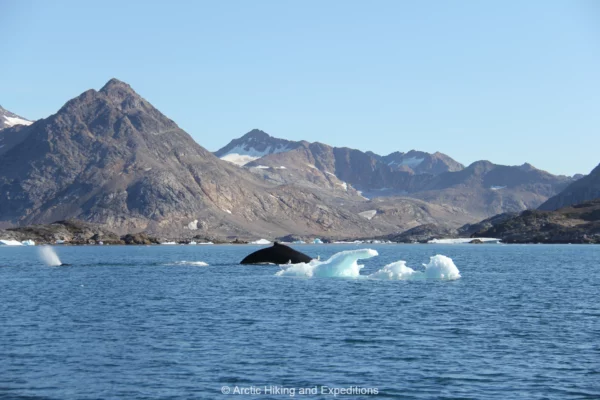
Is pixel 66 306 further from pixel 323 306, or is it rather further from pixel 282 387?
pixel 282 387

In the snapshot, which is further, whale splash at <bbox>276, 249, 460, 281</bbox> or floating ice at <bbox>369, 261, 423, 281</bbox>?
whale splash at <bbox>276, 249, 460, 281</bbox>

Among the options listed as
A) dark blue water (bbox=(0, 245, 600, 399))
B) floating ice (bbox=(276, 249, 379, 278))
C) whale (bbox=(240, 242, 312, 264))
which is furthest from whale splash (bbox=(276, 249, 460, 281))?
whale (bbox=(240, 242, 312, 264))

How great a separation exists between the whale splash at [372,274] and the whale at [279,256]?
660 inches

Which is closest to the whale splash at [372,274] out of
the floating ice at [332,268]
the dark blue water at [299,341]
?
the floating ice at [332,268]

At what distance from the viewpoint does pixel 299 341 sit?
1746 inches

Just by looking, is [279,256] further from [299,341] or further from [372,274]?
[299,341]

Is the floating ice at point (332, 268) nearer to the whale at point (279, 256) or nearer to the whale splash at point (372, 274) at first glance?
the whale splash at point (372, 274)

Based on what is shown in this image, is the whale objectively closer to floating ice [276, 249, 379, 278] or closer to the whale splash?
floating ice [276, 249, 379, 278]

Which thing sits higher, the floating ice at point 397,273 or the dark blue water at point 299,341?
the floating ice at point 397,273

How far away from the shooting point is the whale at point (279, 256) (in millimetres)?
112688

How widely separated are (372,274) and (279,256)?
29.1m

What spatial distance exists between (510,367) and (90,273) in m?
81.9

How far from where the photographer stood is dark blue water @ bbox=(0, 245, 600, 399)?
110 feet

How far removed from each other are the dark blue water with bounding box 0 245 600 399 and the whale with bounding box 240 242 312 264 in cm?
3319
